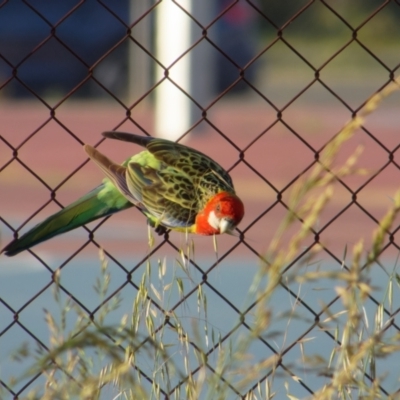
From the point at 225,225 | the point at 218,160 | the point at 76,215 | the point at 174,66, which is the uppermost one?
the point at 174,66

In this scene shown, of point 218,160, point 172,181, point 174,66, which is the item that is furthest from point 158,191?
point 174,66

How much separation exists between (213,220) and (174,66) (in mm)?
8703

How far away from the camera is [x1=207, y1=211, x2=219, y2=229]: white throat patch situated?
115 inches

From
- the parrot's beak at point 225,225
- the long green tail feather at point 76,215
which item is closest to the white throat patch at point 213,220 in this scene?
the parrot's beak at point 225,225

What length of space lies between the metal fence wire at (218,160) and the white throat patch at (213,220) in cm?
11

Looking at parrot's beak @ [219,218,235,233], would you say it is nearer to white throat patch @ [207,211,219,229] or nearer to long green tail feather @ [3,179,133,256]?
white throat patch @ [207,211,219,229]

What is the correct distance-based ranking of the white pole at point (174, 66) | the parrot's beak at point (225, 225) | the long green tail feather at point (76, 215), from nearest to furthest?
the parrot's beak at point (225, 225), the long green tail feather at point (76, 215), the white pole at point (174, 66)

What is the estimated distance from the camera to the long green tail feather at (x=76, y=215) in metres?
3.04

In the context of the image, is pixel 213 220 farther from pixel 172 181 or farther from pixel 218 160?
pixel 218 160

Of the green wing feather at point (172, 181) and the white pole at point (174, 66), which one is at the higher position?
the white pole at point (174, 66)

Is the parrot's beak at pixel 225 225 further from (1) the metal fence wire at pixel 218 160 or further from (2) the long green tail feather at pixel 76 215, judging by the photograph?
(2) the long green tail feather at pixel 76 215

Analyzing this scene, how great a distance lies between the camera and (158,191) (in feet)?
10.2

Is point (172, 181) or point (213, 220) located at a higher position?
point (172, 181)

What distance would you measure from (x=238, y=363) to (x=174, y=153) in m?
1.19
